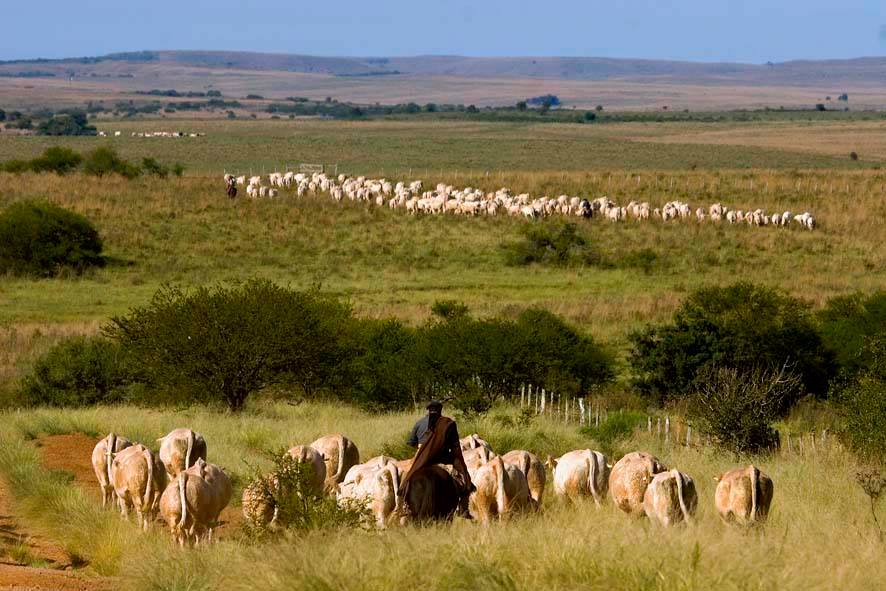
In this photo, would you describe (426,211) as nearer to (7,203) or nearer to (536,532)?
(7,203)

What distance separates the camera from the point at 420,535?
10.3 meters

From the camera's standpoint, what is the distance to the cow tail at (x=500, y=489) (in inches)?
496

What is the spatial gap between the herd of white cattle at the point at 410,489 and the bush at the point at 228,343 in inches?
376

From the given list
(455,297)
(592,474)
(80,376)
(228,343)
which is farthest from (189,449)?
(455,297)

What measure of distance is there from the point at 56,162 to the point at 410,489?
2444 inches

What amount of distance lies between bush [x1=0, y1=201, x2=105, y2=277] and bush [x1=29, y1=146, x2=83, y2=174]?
25.9 metres

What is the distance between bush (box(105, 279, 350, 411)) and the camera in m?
24.2

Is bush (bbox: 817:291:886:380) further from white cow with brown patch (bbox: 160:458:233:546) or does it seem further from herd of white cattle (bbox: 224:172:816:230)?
herd of white cattle (bbox: 224:172:816:230)

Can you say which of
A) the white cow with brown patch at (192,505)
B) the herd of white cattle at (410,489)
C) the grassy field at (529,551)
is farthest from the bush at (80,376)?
the white cow with brown patch at (192,505)

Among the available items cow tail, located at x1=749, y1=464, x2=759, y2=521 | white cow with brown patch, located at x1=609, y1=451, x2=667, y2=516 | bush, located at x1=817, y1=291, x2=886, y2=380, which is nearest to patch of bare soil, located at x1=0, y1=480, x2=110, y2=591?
white cow with brown patch, located at x1=609, y1=451, x2=667, y2=516

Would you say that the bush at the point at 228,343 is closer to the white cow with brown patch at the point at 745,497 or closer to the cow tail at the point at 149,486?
the cow tail at the point at 149,486

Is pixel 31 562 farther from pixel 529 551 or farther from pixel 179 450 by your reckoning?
pixel 529 551

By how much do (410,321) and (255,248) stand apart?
48.2ft

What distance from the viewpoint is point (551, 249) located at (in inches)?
1848
